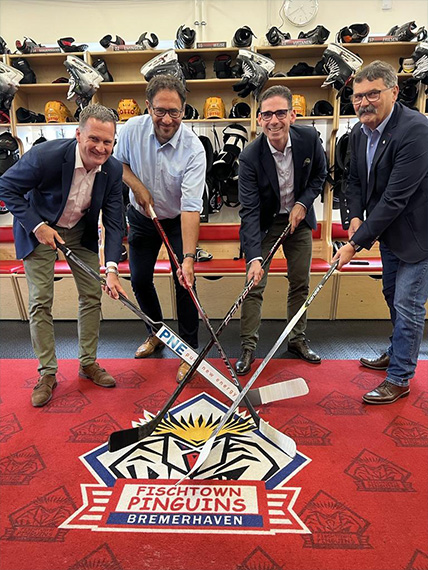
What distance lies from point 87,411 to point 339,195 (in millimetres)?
2905

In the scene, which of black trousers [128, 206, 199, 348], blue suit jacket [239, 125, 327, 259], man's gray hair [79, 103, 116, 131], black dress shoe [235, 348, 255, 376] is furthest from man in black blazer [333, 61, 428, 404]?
man's gray hair [79, 103, 116, 131]

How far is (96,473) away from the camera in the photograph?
1540mm

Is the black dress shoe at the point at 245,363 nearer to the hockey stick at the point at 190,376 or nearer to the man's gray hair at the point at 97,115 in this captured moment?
the hockey stick at the point at 190,376

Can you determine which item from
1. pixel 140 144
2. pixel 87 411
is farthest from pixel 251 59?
pixel 87 411

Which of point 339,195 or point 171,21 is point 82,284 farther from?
point 171,21

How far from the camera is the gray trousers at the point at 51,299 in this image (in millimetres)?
2082

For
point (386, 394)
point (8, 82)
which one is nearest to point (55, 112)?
point (8, 82)

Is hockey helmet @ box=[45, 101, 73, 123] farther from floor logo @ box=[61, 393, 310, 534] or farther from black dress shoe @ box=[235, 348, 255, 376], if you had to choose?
floor logo @ box=[61, 393, 310, 534]

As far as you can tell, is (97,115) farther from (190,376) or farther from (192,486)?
(192,486)

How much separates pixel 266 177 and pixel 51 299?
55.6 inches

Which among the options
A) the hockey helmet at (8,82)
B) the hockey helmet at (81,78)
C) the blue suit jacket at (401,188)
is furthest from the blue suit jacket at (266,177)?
the hockey helmet at (8,82)

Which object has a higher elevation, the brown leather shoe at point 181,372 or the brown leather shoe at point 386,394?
the brown leather shoe at point 386,394

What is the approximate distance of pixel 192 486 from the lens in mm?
1476

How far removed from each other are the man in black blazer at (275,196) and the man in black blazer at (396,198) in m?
0.30
